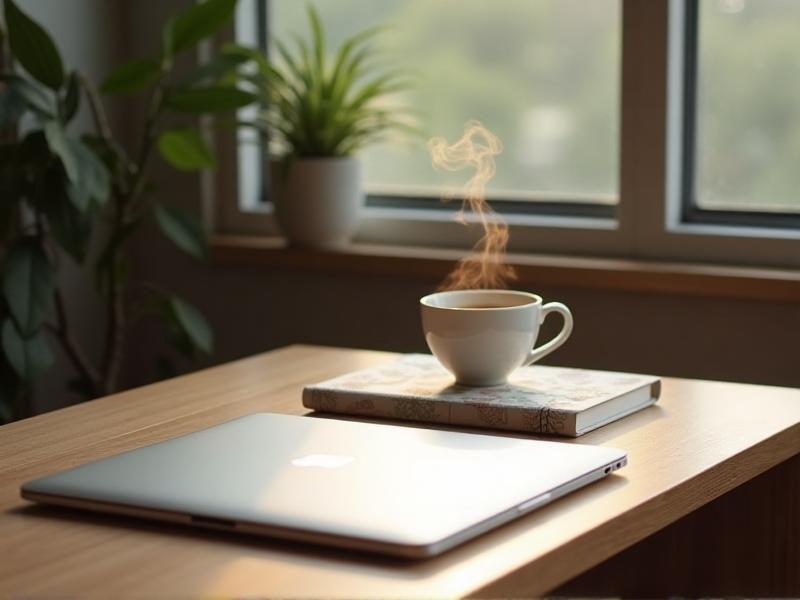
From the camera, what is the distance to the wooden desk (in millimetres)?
899

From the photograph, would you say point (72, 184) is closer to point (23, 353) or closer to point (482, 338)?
point (23, 353)

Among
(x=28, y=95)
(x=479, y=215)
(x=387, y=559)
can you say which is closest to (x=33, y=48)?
(x=28, y=95)

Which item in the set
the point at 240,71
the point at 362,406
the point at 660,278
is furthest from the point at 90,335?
the point at 362,406

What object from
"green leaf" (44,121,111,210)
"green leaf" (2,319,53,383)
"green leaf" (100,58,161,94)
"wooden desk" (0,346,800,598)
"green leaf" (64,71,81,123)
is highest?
"green leaf" (100,58,161,94)

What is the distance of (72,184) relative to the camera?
85.9 inches

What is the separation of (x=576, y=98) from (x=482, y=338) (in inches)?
46.5

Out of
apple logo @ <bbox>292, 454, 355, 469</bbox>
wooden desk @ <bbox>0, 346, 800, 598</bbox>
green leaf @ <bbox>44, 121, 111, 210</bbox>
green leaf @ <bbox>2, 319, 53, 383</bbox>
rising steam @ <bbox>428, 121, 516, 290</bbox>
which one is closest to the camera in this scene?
wooden desk @ <bbox>0, 346, 800, 598</bbox>

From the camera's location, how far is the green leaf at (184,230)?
2.47m

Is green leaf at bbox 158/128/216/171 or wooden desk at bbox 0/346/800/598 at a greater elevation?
green leaf at bbox 158/128/216/171

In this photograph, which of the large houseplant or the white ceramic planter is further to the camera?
the white ceramic planter

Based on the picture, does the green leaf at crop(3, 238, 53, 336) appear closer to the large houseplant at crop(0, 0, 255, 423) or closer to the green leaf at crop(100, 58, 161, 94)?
the large houseplant at crop(0, 0, 255, 423)

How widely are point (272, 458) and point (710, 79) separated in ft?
4.75

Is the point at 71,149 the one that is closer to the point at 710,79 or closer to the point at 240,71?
the point at 240,71

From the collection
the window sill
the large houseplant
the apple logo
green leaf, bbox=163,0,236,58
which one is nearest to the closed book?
the apple logo
